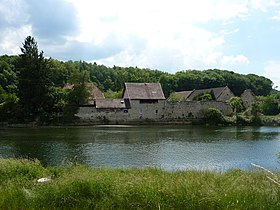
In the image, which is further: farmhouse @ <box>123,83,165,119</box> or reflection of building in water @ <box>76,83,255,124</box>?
farmhouse @ <box>123,83,165,119</box>

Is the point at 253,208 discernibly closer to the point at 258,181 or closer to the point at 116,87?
the point at 258,181

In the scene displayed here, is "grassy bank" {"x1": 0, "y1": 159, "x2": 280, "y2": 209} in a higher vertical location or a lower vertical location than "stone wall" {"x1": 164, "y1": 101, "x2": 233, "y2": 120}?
lower

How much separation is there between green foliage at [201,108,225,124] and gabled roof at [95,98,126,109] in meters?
12.9

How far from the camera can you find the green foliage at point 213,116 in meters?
52.5

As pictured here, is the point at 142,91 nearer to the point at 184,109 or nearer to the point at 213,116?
the point at 184,109

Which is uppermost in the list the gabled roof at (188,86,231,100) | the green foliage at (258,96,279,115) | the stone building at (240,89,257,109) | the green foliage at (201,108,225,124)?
the gabled roof at (188,86,231,100)

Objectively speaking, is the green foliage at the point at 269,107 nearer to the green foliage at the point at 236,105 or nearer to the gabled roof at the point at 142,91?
the green foliage at the point at 236,105

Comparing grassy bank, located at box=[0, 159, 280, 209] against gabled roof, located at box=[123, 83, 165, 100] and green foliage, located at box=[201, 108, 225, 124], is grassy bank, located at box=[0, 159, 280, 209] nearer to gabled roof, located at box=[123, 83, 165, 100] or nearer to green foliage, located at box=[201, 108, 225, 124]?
green foliage, located at box=[201, 108, 225, 124]

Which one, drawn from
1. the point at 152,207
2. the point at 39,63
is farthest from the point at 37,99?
the point at 152,207

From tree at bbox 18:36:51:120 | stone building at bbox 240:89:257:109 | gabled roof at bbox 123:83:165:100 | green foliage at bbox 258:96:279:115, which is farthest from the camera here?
stone building at bbox 240:89:257:109

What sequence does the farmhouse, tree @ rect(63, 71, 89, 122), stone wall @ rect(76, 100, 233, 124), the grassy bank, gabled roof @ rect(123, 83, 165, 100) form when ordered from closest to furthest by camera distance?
the grassy bank < tree @ rect(63, 71, 89, 122) < stone wall @ rect(76, 100, 233, 124) < the farmhouse < gabled roof @ rect(123, 83, 165, 100)

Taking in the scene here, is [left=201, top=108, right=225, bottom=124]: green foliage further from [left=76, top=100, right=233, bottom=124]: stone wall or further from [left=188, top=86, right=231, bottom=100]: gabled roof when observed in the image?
[left=188, top=86, right=231, bottom=100]: gabled roof

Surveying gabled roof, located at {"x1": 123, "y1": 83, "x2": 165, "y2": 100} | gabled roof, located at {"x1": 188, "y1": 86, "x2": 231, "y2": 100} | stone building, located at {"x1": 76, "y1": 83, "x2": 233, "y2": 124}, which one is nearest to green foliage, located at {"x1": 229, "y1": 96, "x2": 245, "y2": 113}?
stone building, located at {"x1": 76, "y1": 83, "x2": 233, "y2": 124}

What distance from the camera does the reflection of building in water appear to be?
51219 mm
